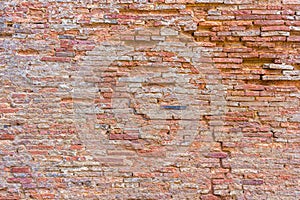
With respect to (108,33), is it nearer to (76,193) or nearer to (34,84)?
(34,84)

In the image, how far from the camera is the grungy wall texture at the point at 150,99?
9.54 feet

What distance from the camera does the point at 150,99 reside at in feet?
9.68

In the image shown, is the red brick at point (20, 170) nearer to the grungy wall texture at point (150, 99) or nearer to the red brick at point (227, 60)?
the grungy wall texture at point (150, 99)

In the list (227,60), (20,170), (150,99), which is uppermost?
(227,60)

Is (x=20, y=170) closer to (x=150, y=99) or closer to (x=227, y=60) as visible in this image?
→ (x=150, y=99)

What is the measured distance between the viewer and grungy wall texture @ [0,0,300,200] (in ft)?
9.54

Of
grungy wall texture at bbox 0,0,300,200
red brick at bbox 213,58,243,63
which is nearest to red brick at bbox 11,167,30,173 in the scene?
grungy wall texture at bbox 0,0,300,200

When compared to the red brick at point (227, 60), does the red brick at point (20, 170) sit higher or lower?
lower

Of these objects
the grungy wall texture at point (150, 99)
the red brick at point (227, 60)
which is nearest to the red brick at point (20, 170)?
the grungy wall texture at point (150, 99)

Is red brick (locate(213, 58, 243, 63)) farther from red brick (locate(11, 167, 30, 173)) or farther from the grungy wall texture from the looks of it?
red brick (locate(11, 167, 30, 173))

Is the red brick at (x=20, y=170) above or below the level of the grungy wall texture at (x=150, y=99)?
below

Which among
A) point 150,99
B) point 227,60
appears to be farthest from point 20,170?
point 227,60

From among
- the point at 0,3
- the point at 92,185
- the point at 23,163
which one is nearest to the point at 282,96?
the point at 92,185

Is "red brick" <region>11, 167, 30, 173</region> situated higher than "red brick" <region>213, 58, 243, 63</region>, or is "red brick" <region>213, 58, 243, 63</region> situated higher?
"red brick" <region>213, 58, 243, 63</region>
